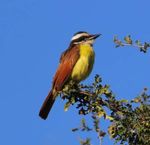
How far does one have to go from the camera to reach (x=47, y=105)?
8.69 meters

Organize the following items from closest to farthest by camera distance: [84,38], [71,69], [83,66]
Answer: [83,66] < [71,69] < [84,38]

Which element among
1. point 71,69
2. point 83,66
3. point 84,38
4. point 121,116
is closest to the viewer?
point 121,116

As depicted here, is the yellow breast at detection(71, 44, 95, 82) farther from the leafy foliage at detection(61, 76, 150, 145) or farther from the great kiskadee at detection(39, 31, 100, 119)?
the leafy foliage at detection(61, 76, 150, 145)

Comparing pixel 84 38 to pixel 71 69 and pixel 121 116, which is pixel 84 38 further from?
pixel 121 116

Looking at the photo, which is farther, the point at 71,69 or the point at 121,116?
the point at 71,69

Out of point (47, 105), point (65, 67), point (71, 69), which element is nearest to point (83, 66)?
point (71, 69)

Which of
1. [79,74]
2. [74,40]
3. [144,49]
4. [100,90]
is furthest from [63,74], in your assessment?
[144,49]

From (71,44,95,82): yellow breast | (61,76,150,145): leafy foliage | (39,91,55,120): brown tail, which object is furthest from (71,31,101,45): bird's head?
(61,76,150,145): leafy foliage

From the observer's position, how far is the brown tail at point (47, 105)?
8484mm

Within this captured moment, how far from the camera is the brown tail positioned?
8484mm

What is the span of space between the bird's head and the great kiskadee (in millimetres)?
267

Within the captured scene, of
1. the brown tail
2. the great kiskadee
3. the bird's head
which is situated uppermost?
the bird's head

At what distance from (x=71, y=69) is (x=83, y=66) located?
0.76 ft

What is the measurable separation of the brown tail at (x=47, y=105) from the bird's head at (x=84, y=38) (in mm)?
1268
